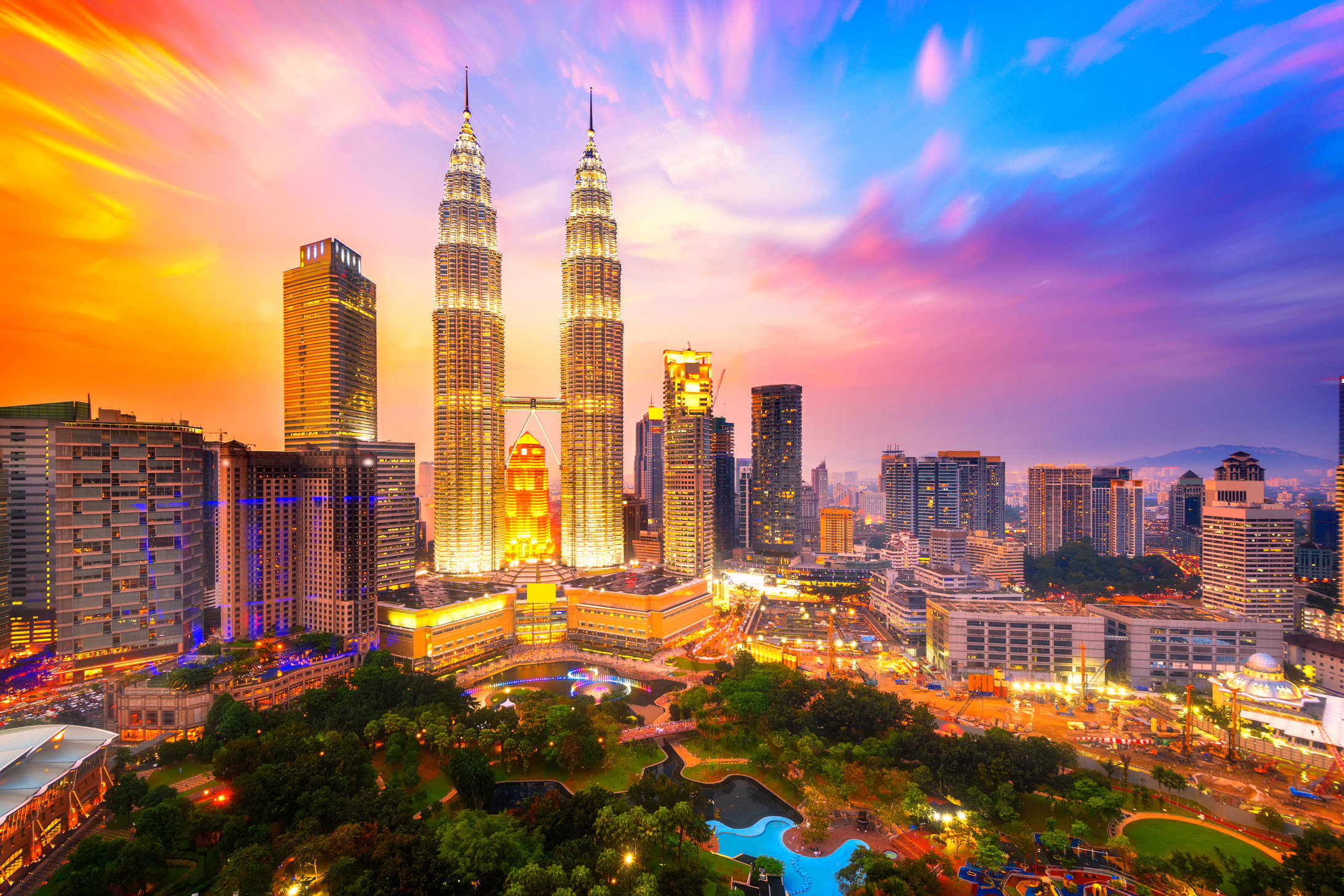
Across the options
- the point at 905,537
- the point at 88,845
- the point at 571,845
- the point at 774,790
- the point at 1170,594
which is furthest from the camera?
the point at 905,537

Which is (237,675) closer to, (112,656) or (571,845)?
Answer: (112,656)

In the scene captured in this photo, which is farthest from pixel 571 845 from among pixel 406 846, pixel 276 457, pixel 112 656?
pixel 276 457

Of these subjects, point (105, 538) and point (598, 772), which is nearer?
point (598, 772)

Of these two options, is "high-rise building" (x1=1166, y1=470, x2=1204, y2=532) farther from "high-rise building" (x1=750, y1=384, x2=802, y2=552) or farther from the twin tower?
the twin tower

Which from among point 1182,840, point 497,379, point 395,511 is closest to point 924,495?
point 497,379

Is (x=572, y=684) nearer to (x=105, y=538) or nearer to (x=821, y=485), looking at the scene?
(x=105, y=538)

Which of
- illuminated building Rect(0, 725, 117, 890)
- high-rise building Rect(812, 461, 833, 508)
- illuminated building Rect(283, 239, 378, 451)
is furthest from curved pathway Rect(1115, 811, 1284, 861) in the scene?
high-rise building Rect(812, 461, 833, 508)
